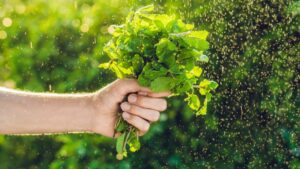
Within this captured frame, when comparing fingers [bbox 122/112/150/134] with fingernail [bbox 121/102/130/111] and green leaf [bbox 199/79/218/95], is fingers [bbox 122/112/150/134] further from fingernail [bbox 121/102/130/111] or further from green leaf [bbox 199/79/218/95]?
green leaf [bbox 199/79/218/95]

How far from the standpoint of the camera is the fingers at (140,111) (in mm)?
2242

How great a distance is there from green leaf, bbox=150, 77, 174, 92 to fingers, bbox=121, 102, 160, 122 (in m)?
0.11

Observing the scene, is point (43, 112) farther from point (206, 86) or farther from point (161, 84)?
point (206, 86)

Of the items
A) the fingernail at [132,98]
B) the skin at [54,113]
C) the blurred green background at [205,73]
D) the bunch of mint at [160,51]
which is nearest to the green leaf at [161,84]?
the bunch of mint at [160,51]

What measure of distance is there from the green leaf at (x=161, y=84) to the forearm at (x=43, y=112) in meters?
0.33

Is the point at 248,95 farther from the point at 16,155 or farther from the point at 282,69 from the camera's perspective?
the point at 16,155

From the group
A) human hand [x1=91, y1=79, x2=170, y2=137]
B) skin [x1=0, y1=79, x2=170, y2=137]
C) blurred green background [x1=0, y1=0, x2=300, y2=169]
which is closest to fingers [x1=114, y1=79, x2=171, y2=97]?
human hand [x1=91, y1=79, x2=170, y2=137]

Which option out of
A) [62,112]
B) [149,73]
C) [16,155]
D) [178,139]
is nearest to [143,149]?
[178,139]

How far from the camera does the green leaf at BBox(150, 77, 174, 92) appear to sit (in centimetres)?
216

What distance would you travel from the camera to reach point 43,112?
2.40 metres

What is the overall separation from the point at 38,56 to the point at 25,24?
20cm

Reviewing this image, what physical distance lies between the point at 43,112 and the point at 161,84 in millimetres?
505

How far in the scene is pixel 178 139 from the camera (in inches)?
148

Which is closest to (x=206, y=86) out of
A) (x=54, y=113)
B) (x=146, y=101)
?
(x=146, y=101)
